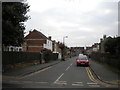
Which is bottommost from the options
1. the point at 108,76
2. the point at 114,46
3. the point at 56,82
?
the point at 108,76

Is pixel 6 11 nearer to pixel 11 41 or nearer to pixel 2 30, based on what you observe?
pixel 2 30

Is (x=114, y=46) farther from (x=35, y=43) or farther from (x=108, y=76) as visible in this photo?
(x=35, y=43)

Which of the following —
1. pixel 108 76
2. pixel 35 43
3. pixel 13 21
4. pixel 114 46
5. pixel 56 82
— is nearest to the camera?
pixel 56 82

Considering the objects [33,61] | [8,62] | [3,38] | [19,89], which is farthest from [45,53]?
[19,89]

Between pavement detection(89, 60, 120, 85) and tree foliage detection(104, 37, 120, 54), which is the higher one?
tree foliage detection(104, 37, 120, 54)

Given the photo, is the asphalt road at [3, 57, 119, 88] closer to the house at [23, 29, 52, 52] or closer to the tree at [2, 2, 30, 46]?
the tree at [2, 2, 30, 46]

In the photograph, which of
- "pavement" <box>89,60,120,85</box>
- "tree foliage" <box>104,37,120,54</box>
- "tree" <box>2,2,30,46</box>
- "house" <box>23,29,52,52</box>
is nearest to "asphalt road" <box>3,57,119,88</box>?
"pavement" <box>89,60,120,85</box>

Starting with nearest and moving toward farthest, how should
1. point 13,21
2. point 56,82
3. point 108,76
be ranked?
point 56,82 < point 108,76 < point 13,21

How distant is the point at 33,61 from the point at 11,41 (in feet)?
55.0

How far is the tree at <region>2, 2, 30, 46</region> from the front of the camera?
800 inches

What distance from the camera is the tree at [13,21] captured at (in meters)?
20.3

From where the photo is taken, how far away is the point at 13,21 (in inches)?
875

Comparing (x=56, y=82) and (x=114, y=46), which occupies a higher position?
(x=114, y=46)

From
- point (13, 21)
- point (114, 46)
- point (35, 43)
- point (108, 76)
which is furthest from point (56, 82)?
point (35, 43)
